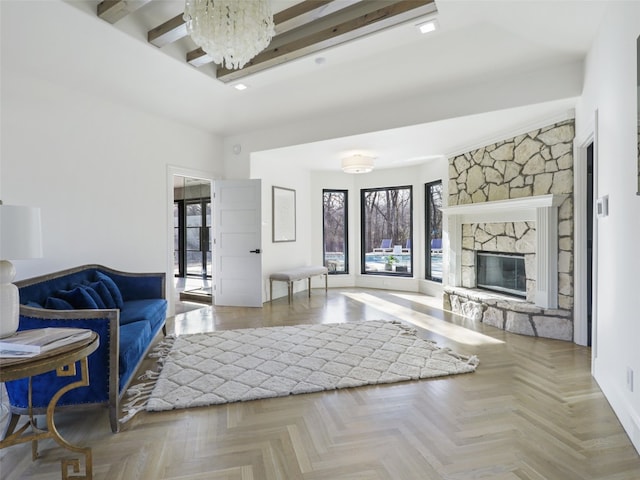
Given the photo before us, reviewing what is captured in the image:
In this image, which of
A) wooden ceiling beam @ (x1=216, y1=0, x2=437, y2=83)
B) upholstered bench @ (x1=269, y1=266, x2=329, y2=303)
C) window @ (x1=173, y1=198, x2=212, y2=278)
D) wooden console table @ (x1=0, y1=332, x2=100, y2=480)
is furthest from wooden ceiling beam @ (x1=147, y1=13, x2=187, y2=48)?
window @ (x1=173, y1=198, x2=212, y2=278)

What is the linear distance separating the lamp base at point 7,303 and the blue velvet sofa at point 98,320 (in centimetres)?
27

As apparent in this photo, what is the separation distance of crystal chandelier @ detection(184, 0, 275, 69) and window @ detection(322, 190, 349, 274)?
18.0ft

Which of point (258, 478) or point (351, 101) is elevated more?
point (351, 101)

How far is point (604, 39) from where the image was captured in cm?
272

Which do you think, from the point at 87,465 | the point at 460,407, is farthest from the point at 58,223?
the point at 460,407

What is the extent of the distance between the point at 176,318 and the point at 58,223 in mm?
1929

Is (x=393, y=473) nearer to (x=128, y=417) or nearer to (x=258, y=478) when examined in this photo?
(x=258, y=478)

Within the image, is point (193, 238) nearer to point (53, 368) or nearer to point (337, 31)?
point (337, 31)

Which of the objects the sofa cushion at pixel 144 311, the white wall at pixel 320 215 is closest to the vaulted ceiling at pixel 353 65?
the white wall at pixel 320 215

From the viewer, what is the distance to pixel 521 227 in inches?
178

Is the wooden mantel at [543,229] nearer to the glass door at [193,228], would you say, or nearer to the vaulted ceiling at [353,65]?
the vaulted ceiling at [353,65]

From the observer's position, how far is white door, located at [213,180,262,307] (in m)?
5.65

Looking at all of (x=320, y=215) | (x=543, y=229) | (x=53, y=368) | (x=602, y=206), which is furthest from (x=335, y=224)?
(x=53, y=368)

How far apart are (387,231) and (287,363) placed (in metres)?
4.79
